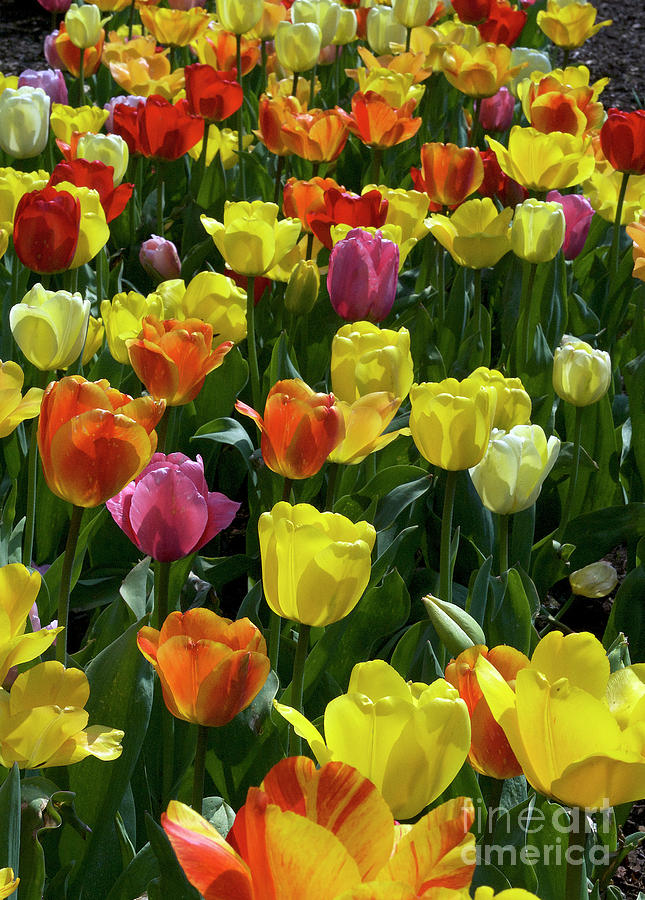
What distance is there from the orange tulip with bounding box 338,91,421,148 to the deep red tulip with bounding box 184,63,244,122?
27 cm

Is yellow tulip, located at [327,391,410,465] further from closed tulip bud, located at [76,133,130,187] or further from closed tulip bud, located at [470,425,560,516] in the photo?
closed tulip bud, located at [76,133,130,187]

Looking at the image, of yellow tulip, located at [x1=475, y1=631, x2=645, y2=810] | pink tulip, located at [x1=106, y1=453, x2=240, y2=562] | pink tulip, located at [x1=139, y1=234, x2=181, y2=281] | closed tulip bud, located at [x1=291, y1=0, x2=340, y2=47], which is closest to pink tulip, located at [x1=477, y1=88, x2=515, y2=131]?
closed tulip bud, located at [x1=291, y1=0, x2=340, y2=47]

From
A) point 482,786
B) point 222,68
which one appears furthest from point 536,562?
point 222,68

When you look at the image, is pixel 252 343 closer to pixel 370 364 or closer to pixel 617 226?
pixel 370 364

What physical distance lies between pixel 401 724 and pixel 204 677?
16 cm

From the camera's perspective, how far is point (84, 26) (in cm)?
271

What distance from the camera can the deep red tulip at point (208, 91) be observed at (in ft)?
7.34

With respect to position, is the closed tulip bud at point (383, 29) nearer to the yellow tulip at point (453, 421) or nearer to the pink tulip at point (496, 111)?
the pink tulip at point (496, 111)

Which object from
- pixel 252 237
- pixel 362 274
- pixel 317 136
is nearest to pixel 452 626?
pixel 362 274

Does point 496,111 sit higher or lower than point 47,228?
lower

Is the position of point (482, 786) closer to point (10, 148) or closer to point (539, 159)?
point (539, 159)

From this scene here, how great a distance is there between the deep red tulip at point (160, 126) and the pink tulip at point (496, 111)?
101 centimetres

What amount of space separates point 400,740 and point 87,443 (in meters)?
0.40

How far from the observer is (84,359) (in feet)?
5.25
